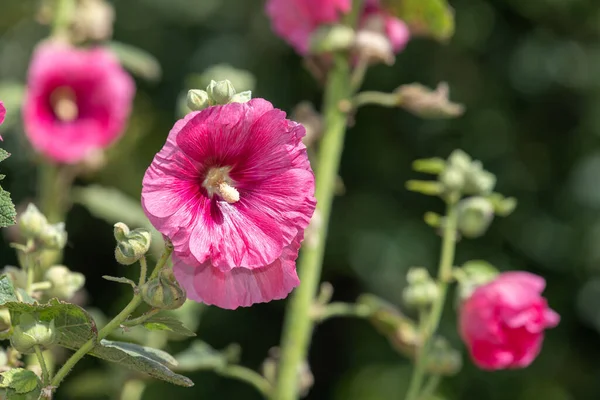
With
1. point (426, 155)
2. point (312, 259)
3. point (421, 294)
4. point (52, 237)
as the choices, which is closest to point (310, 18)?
point (312, 259)

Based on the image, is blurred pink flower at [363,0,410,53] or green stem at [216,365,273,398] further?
blurred pink flower at [363,0,410,53]

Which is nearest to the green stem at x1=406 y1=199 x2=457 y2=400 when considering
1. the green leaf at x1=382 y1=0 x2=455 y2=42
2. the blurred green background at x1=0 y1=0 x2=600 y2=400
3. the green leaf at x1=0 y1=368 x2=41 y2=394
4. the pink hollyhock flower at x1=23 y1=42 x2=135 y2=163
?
the green leaf at x1=382 y1=0 x2=455 y2=42

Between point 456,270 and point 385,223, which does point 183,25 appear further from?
point 456,270

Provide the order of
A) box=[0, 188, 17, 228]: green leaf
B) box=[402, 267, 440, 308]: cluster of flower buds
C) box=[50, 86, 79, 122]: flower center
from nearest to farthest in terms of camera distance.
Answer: box=[0, 188, 17, 228]: green leaf → box=[402, 267, 440, 308]: cluster of flower buds → box=[50, 86, 79, 122]: flower center

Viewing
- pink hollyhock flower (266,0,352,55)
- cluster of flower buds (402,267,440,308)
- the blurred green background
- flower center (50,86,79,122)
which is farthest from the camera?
the blurred green background

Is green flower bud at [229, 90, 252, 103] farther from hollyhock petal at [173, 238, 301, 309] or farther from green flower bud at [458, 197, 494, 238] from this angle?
green flower bud at [458, 197, 494, 238]

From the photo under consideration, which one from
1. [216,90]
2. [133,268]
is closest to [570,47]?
[133,268]
